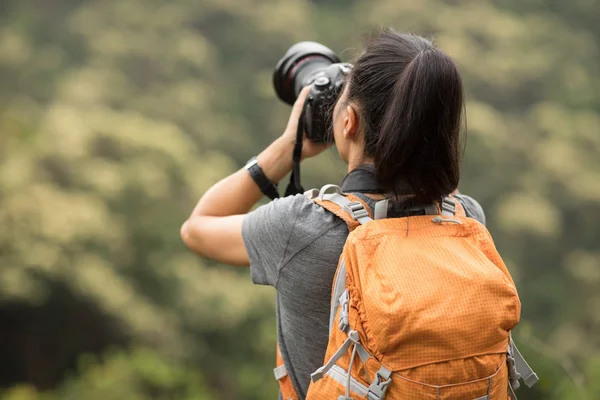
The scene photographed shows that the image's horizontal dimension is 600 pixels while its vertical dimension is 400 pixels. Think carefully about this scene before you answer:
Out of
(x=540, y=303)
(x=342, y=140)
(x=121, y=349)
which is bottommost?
(x=540, y=303)

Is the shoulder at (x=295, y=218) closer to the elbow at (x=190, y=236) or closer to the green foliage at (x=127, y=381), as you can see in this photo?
the elbow at (x=190, y=236)

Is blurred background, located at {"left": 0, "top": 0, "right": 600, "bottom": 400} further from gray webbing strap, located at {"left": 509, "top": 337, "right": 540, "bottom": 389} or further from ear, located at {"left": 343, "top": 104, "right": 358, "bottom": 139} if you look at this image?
ear, located at {"left": 343, "top": 104, "right": 358, "bottom": 139}

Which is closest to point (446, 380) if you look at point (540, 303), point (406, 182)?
point (406, 182)

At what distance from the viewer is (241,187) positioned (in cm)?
75

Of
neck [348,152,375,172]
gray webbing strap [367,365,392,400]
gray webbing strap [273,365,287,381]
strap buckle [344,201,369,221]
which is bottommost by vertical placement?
gray webbing strap [273,365,287,381]

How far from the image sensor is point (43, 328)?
4.72m

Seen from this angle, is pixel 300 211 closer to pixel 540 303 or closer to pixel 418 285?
pixel 418 285

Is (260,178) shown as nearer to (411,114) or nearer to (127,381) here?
(411,114)

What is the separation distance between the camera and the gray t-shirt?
2.03ft

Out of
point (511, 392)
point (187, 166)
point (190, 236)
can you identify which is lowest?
point (187, 166)

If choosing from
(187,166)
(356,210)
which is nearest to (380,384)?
(356,210)

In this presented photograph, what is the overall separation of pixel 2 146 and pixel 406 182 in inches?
195

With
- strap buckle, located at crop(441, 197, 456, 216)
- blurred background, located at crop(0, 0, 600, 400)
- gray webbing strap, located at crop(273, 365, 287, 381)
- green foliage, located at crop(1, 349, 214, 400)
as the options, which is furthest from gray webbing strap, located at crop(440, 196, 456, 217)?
green foliage, located at crop(1, 349, 214, 400)

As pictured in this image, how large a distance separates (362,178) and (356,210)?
33mm
